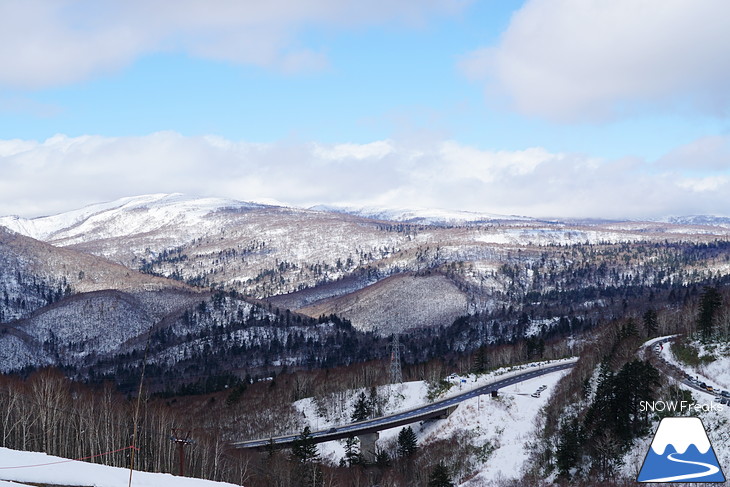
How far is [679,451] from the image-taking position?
4919 centimetres

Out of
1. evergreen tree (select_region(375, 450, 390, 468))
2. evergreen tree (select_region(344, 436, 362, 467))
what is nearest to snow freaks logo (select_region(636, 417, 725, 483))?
evergreen tree (select_region(375, 450, 390, 468))

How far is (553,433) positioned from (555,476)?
1643 cm

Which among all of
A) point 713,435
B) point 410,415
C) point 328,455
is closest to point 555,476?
point 713,435

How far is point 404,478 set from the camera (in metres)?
125

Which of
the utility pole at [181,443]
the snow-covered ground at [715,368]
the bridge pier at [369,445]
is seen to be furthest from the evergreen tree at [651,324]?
the utility pole at [181,443]

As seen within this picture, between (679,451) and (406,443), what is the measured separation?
300ft

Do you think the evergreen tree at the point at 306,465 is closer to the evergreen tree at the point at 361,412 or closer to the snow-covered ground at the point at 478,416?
the evergreen tree at the point at 361,412

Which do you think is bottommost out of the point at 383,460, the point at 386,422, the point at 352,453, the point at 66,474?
the point at 383,460

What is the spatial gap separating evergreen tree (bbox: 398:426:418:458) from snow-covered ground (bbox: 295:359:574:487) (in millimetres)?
5693

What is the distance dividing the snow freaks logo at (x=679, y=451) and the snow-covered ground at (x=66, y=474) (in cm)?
3474

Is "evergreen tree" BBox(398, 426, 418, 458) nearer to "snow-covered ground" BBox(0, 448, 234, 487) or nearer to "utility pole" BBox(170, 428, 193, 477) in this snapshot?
"utility pole" BBox(170, 428, 193, 477)

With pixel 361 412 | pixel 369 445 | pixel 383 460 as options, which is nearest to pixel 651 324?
pixel 361 412

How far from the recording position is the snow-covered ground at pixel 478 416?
122 meters

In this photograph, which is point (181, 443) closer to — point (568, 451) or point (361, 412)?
point (568, 451)
